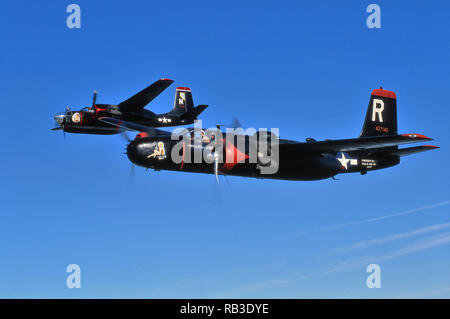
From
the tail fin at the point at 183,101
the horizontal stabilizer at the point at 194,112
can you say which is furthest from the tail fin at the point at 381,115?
the tail fin at the point at 183,101

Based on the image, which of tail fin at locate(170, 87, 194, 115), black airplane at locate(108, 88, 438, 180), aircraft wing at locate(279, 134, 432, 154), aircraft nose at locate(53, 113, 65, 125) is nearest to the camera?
aircraft wing at locate(279, 134, 432, 154)

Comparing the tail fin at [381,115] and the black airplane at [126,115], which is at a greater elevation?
the black airplane at [126,115]

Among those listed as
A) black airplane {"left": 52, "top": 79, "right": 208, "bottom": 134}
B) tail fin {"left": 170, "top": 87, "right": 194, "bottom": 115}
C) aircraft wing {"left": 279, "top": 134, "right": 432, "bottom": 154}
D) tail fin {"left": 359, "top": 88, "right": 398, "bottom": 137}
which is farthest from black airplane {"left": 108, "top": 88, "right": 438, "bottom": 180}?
tail fin {"left": 170, "top": 87, "right": 194, "bottom": 115}

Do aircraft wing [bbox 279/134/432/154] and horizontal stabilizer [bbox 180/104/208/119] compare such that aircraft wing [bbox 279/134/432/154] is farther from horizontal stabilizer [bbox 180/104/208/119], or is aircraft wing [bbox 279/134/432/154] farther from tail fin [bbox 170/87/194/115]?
tail fin [bbox 170/87/194/115]

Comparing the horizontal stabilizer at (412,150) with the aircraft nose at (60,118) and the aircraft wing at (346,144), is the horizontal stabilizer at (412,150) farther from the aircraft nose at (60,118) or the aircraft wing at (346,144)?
the aircraft nose at (60,118)

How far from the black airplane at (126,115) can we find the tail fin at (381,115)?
743 inches

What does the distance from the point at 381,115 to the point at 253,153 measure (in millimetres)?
11620

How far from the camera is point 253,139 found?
31.3 meters

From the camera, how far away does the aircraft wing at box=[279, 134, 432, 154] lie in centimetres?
2952

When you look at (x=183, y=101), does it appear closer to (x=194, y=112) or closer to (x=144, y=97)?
(x=194, y=112)

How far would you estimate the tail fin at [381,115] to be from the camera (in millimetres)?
38500

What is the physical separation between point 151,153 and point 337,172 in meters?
11.7

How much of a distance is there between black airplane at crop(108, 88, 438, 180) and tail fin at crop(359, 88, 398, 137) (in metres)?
3.01
